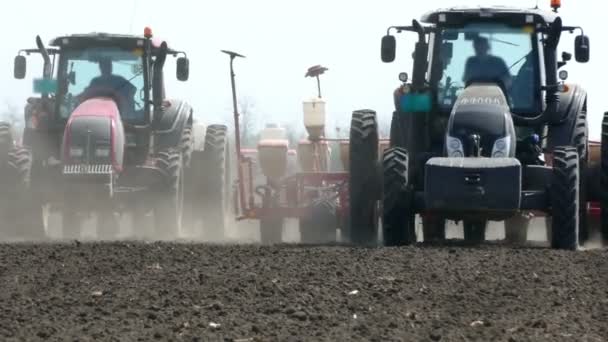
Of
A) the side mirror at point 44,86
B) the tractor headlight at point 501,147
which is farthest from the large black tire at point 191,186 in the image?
the tractor headlight at point 501,147

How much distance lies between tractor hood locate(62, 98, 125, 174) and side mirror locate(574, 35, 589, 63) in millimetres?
5659

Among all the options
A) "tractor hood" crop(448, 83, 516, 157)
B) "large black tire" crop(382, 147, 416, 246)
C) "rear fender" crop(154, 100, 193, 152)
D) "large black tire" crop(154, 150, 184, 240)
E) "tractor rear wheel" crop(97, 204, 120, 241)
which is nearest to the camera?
"large black tire" crop(382, 147, 416, 246)

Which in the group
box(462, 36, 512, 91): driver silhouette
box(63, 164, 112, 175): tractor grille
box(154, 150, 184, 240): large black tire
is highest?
box(462, 36, 512, 91): driver silhouette

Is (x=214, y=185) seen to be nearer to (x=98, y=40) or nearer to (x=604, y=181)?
(x=98, y=40)

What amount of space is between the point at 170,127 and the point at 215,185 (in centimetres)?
101

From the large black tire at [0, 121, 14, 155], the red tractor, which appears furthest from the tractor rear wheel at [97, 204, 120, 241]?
the red tractor

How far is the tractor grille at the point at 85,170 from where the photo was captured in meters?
16.6

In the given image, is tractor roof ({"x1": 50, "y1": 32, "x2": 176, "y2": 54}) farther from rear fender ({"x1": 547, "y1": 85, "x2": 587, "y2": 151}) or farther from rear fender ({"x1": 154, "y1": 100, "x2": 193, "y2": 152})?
rear fender ({"x1": 547, "y1": 85, "x2": 587, "y2": 151})

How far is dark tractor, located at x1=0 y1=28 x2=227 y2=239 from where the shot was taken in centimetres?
1683

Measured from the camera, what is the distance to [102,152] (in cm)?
1684

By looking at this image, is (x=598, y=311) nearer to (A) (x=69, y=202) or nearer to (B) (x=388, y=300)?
(B) (x=388, y=300)

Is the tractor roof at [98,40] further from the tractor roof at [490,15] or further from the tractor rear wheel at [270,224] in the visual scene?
the tractor roof at [490,15]

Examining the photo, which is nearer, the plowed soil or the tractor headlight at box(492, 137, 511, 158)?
the plowed soil

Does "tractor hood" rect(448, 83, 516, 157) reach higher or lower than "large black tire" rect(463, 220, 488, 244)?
higher
